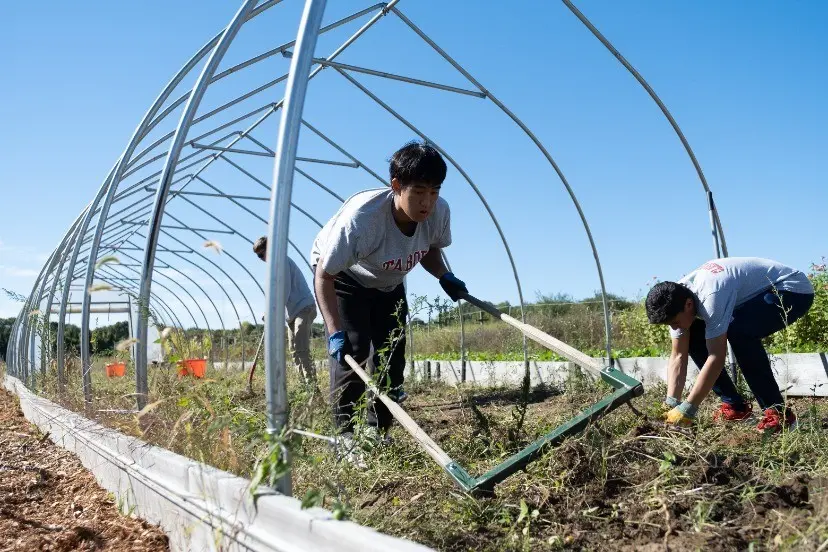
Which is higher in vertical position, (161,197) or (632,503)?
(161,197)

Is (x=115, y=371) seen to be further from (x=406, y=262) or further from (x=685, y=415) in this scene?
(x=685, y=415)

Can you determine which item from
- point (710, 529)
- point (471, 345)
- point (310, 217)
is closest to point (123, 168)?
point (710, 529)

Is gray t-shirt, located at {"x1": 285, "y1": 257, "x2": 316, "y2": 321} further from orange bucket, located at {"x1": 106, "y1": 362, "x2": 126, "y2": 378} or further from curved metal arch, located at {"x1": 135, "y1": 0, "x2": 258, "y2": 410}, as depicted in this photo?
orange bucket, located at {"x1": 106, "y1": 362, "x2": 126, "y2": 378}

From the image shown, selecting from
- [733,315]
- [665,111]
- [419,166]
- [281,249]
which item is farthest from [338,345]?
[665,111]

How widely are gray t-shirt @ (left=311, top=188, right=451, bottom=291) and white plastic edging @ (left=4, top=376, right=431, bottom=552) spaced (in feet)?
3.61

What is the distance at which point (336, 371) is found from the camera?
326cm

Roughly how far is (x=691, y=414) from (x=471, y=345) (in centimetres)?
983

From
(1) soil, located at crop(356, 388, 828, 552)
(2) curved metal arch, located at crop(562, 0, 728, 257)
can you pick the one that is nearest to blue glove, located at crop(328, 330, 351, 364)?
(1) soil, located at crop(356, 388, 828, 552)

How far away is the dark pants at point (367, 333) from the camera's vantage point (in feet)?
11.0

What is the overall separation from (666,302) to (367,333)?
5.23 ft

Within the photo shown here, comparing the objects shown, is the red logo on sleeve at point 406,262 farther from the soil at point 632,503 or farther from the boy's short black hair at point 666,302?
the boy's short black hair at point 666,302

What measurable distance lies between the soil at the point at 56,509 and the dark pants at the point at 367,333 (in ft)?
3.29

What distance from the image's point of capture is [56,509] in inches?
136

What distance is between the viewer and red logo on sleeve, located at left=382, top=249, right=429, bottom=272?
3.43 metres
